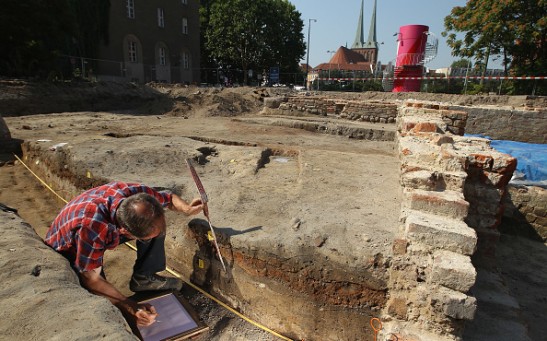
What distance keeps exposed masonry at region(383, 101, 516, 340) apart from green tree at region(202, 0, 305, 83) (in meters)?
30.7

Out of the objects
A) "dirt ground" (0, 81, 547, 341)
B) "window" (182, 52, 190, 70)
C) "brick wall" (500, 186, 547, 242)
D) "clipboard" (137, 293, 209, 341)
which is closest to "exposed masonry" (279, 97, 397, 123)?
"dirt ground" (0, 81, 547, 341)

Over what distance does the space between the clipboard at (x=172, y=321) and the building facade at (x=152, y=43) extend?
21.7 meters

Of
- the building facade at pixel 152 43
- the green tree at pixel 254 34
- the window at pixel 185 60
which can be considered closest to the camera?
the building facade at pixel 152 43

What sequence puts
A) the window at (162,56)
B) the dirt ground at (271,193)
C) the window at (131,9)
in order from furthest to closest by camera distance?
the window at (162,56) < the window at (131,9) < the dirt ground at (271,193)

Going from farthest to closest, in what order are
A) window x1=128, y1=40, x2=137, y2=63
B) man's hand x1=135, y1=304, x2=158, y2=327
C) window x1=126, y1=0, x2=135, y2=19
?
window x1=128, y1=40, x2=137, y2=63, window x1=126, y1=0, x2=135, y2=19, man's hand x1=135, y1=304, x2=158, y2=327

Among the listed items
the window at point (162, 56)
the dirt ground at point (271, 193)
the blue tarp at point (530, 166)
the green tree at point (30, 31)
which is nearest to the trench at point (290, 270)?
the dirt ground at point (271, 193)

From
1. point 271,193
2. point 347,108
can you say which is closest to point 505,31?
point 347,108

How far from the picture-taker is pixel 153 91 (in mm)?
16125

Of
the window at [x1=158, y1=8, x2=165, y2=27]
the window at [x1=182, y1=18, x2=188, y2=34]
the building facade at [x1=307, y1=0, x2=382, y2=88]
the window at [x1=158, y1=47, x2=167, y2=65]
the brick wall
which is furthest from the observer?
the building facade at [x1=307, y1=0, x2=382, y2=88]

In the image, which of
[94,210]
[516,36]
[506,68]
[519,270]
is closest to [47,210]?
[94,210]

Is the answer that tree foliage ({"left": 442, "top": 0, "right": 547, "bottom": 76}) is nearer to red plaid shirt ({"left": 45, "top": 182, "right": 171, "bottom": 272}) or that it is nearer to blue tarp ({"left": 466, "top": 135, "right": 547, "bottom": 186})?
blue tarp ({"left": 466, "top": 135, "right": 547, "bottom": 186})

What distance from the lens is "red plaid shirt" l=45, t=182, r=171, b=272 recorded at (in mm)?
2164

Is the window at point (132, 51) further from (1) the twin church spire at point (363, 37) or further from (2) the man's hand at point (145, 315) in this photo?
(1) the twin church spire at point (363, 37)

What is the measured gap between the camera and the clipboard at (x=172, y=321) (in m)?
2.45
